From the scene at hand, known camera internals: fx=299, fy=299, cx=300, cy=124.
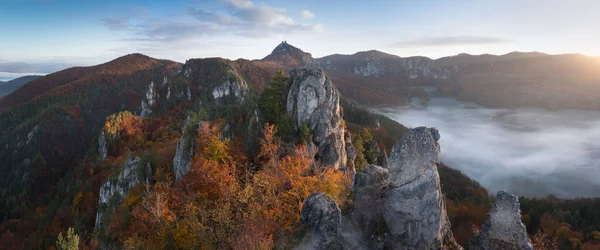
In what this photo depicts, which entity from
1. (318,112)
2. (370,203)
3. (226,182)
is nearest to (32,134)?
(318,112)

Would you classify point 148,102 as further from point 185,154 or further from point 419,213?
point 419,213

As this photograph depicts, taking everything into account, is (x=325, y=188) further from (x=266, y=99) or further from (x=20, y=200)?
(x=20, y=200)

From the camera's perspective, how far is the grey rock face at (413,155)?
799 inches

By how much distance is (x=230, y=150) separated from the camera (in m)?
49.0

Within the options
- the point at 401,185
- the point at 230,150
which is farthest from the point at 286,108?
the point at 401,185

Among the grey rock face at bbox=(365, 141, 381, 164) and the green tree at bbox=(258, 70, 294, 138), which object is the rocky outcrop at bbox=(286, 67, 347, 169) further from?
the grey rock face at bbox=(365, 141, 381, 164)

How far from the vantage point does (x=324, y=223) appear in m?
20.4

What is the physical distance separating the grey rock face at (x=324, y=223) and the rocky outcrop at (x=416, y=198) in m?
3.68

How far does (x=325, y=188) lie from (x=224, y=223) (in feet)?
36.1

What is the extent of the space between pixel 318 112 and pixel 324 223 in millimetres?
29952

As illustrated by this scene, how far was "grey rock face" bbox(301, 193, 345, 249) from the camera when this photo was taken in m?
20.2

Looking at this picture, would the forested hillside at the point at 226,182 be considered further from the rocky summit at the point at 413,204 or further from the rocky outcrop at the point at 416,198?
the rocky outcrop at the point at 416,198

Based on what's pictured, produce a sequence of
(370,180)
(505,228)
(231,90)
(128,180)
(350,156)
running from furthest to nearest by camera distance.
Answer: (231,90), (128,180), (350,156), (370,180), (505,228)

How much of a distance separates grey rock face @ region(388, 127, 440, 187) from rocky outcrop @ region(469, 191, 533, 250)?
4.49 meters
